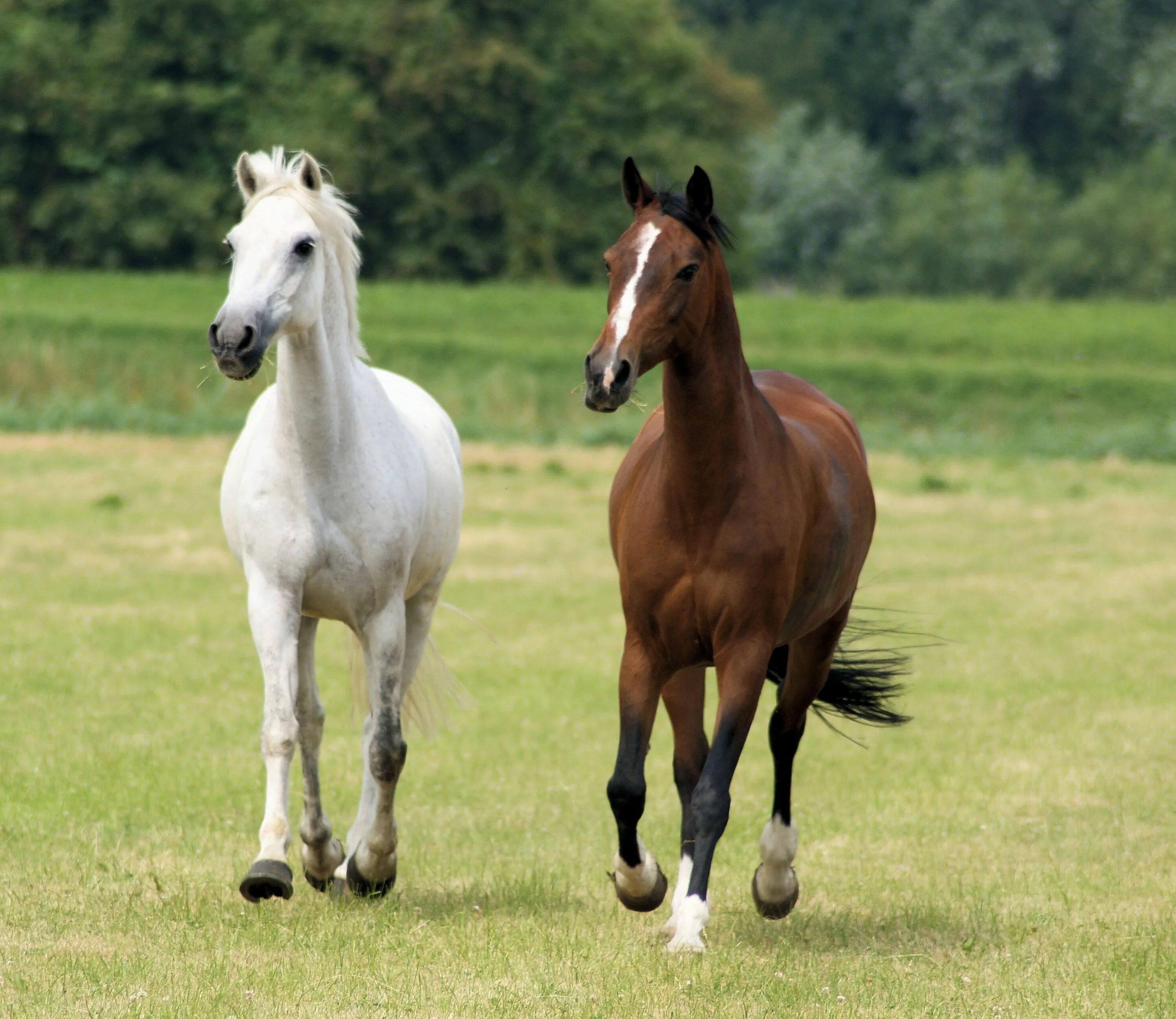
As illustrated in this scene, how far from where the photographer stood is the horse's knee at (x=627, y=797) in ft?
19.1

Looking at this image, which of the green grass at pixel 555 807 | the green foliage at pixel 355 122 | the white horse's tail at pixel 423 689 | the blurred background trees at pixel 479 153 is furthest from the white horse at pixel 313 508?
the green foliage at pixel 355 122

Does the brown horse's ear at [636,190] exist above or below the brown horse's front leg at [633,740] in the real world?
above

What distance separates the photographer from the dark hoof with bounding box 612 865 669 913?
20.0 feet

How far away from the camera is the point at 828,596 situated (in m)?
Answer: 6.55

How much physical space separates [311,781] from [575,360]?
24.7 m

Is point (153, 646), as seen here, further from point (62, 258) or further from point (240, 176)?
point (62, 258)

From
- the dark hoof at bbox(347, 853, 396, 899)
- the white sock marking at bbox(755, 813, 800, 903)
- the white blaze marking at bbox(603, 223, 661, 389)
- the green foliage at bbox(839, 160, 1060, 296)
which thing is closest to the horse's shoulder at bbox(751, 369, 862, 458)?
the white blaze marking at bbox(603, 223, 661, 389)

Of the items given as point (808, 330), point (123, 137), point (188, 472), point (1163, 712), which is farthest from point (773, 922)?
point (123, 137)

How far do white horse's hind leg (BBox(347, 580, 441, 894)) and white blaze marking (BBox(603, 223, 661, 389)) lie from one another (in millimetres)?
1865

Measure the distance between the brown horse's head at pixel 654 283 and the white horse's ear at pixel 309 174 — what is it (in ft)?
4.07

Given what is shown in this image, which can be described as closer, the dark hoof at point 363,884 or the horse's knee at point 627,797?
the horse's knee at point 627,797

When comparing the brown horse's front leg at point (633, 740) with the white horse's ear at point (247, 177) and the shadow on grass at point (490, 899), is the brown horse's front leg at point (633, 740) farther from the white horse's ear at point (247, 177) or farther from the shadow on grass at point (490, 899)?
the white horse's ear at point (247, 177)

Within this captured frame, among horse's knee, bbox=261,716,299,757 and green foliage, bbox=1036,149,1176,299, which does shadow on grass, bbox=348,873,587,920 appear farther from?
green foliage, bbox=1036,149,1176,299

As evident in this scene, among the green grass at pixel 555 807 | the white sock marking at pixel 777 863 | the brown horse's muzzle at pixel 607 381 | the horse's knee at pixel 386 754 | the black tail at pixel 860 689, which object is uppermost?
the brown horse's muzzle at pixel 607 381
